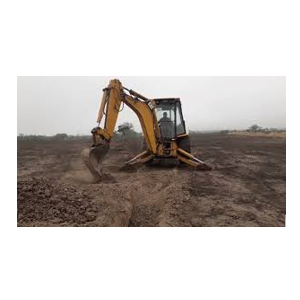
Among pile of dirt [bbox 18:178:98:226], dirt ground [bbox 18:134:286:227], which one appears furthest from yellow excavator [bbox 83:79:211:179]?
pile of dirt [bbox 18:178:98:226]

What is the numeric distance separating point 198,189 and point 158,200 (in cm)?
141

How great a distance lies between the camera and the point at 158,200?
6.19 metres

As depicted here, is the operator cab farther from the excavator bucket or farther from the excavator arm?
the excavator bucket

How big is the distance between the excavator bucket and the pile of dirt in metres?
1.42

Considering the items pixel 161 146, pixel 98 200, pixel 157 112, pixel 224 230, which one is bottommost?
pixel 224 230

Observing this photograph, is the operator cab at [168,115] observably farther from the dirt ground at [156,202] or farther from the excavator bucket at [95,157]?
the excavator bucket at [95,157]

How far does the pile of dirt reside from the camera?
4.54 m

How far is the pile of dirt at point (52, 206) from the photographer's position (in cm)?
454

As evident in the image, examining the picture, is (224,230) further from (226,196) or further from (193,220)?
(226,196)

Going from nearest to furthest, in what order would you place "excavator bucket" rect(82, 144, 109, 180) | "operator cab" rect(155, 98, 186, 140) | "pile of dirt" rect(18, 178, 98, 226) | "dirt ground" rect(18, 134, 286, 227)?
1. "pile of dirt" rect(18, 178, 98, 226)
2. "dirt ground" rect(18, 134, 286, 227)
3. "excavator bucket" rect(82, 144, 109, 180)
4. "operator cab" rect(155, 98, 186, 140)

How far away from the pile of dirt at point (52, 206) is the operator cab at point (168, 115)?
15.6 ft

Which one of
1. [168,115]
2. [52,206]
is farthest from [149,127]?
[52,206]

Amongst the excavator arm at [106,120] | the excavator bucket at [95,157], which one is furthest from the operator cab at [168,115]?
the excavator bucket at [95,157]

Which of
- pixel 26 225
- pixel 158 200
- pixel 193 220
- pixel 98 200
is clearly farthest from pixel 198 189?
pixel 26 225
